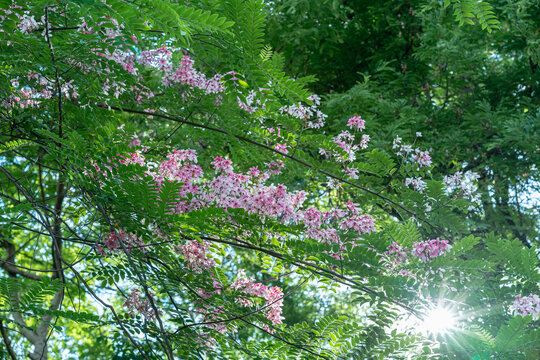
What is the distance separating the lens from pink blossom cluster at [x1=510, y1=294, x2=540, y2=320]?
9.14 ft

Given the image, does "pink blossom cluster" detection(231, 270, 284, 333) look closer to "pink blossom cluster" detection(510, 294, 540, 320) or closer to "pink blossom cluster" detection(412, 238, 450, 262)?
"pink blossom cluster" detection(412, 238, 450, 262)

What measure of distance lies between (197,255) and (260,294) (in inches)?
28.8

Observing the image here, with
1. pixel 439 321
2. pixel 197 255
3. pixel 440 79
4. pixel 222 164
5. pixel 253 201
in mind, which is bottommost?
pixel 439 321

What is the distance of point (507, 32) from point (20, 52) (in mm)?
6346

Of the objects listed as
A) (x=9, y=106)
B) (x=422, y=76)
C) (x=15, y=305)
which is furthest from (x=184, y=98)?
(x=422, y=76)

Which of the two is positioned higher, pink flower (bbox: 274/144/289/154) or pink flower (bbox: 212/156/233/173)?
pink flower (bbox: 274/144/289/154)

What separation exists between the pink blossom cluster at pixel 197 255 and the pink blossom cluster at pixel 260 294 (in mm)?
345

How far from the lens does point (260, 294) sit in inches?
157

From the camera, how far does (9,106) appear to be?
3.58m

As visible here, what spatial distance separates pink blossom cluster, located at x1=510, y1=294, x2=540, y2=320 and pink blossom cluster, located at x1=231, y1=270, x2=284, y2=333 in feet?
5.51

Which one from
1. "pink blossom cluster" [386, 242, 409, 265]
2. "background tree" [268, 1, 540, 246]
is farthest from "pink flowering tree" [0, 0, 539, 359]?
"background tree" [268, 1, 540, 246]

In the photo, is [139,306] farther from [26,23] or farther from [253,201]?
[26,23]

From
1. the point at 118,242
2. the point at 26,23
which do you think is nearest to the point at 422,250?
the point at 118,242

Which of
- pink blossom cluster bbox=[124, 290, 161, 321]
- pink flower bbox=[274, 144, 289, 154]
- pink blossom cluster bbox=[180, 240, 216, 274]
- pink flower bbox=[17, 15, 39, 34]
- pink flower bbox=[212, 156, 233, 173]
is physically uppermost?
pink flower bbox=[17, 15, 39, 34]
